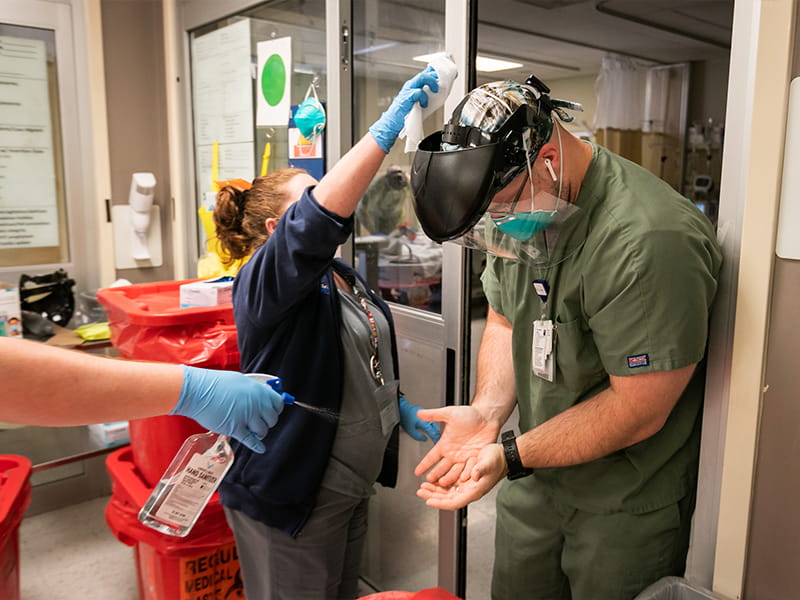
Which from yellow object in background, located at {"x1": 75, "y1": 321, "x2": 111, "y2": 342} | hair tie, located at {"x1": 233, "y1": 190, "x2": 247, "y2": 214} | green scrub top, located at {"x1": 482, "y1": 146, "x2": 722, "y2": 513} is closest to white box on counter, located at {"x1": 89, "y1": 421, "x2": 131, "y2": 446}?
yellow object in background, located at {"x1": 75, "y1": 321, "x2": 111, "y2": 342}

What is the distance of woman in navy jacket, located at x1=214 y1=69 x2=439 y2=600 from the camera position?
1.53 m

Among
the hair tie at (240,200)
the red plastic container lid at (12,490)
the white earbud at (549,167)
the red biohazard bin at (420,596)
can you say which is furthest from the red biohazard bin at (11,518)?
the white earbud at (549,167)

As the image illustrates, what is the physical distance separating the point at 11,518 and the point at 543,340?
168 cm

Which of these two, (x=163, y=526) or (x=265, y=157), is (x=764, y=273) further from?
(x=265, y=157)

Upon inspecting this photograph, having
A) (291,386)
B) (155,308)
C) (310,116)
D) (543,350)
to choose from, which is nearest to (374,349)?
(291,386)

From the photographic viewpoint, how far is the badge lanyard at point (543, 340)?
1322mm

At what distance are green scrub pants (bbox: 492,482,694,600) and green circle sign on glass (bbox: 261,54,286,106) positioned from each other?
1643mm

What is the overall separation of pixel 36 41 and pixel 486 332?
2721 millimetres

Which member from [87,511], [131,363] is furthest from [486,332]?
[87,511]

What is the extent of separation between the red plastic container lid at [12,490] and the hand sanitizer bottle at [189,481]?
30.3 inches

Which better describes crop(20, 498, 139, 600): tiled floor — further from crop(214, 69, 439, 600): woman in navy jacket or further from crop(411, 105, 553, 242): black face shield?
crop(411, 105, 553, 242): black face shield

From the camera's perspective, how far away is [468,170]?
1042 mm

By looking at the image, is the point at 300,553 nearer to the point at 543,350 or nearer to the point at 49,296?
the point at 543,350

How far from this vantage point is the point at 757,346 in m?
1.12
